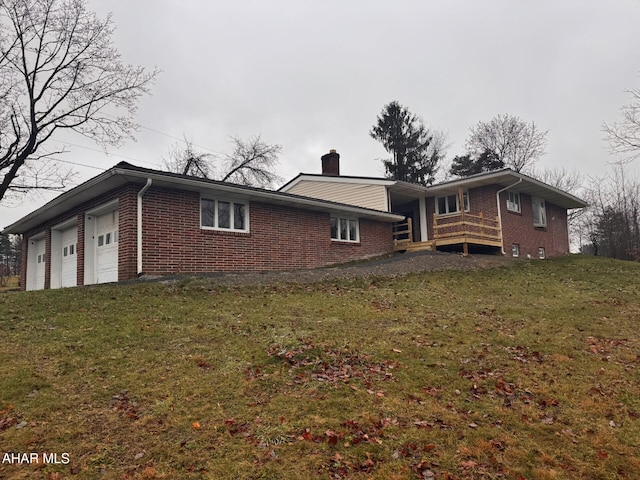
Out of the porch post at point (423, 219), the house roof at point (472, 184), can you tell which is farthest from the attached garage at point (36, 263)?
the porch post at point (423, 219)

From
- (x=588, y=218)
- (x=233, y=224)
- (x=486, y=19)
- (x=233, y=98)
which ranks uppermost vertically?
(x=233, y=98)

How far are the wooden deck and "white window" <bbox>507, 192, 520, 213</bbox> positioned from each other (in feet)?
6.32

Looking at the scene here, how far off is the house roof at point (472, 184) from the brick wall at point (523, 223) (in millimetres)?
540

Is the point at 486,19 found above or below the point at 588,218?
above

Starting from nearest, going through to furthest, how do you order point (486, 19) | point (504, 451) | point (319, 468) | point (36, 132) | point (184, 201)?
point (319, 468)
point (504, 451)
point (184, 201)
point (486, 19)
point (36, 132)

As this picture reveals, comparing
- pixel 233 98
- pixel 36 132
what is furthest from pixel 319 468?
pixel 233 98

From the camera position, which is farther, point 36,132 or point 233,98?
point 233,98

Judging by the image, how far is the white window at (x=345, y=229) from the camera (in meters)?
17.7

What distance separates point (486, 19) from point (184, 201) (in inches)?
488

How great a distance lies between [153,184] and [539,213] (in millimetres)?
20778

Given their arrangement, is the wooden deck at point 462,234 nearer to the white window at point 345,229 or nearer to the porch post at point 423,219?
the porch post at point 423,219

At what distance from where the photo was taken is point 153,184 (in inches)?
475

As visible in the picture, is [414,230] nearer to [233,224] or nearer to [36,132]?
[233,224]

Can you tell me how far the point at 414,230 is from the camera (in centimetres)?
2267
